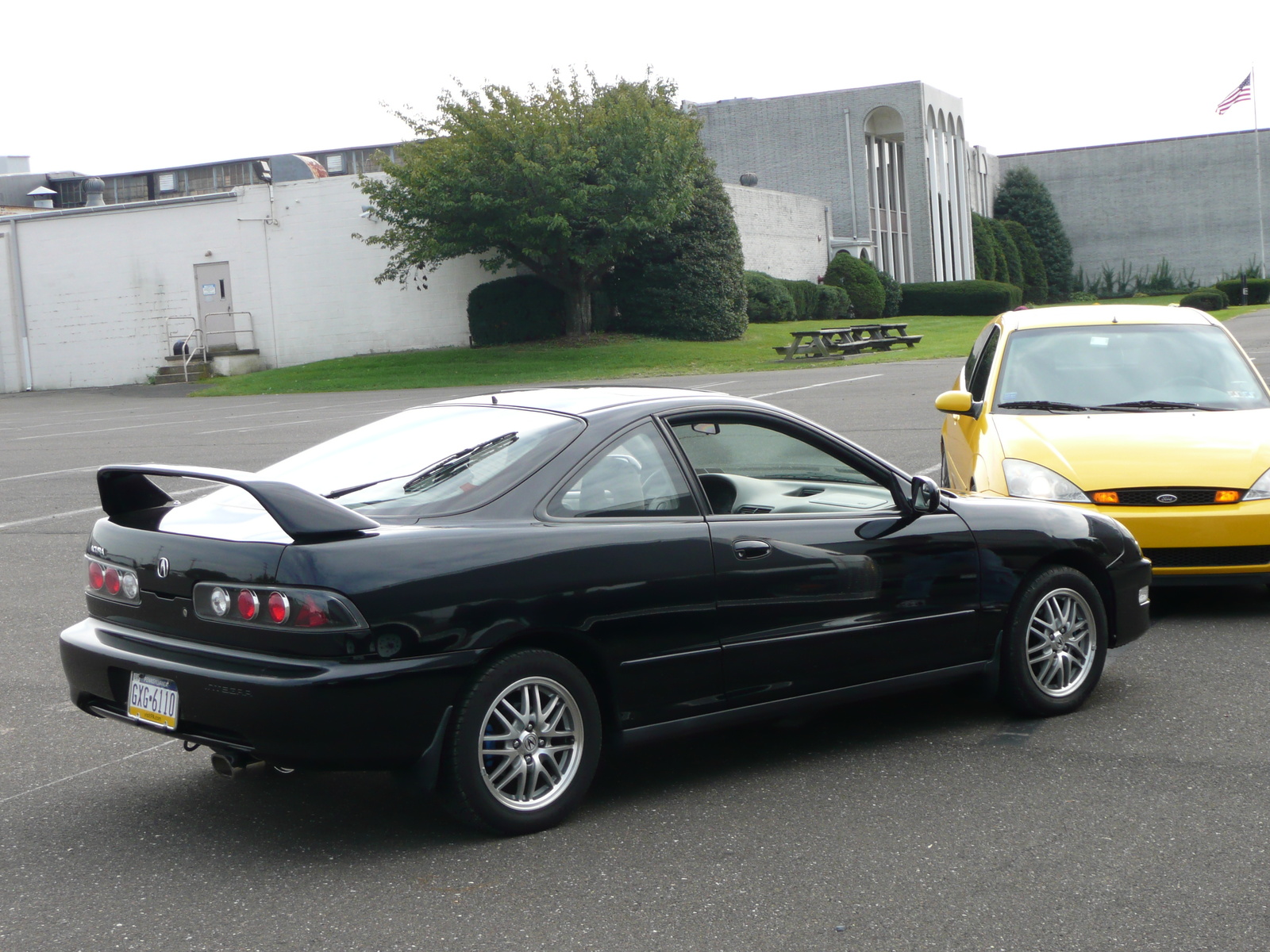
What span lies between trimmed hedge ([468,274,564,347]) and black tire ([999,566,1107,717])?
33714 mm

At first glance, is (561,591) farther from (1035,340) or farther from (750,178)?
(750,178)

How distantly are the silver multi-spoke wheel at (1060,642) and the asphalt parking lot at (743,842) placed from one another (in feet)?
0.55

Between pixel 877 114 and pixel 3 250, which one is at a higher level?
pixel 877 114

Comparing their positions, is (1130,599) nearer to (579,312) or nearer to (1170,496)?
(1170,496)

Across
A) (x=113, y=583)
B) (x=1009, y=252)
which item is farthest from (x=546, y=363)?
(x=1009, y=252)

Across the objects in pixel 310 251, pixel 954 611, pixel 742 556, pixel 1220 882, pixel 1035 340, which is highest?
pixel 310 251

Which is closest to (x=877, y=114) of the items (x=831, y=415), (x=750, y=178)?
(x=750, y=178)

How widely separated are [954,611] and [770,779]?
98 cm

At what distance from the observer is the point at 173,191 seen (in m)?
61.8

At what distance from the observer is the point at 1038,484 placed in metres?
6.80

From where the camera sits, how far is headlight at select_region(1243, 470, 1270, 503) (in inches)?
262

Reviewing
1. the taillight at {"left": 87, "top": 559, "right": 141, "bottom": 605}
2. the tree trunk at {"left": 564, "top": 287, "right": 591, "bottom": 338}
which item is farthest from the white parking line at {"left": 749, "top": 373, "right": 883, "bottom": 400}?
the taillight at {"left": 87, "top": 559, "right": 141, "bottom": 605}

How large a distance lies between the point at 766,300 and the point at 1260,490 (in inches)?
1503

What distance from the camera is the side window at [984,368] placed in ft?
27.8
